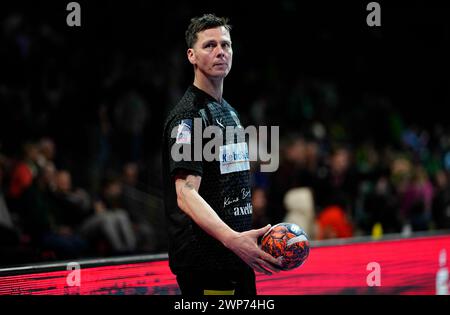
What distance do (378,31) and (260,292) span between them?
11.4 m

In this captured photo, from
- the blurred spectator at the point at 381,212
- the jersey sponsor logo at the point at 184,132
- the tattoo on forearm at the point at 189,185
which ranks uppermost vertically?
the jersey sponsor logo at the point at 184,132

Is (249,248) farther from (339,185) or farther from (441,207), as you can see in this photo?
(441,207)

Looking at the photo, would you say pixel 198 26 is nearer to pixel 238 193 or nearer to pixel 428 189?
pixel 238 193

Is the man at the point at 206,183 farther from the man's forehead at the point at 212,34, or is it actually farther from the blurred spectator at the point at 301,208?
the blurred spectator at the point at 301,208

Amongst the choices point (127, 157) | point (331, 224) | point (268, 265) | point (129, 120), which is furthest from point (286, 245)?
point (127, 157)

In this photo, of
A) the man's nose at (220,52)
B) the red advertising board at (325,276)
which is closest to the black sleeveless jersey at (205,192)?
the man's nose at (220,52)

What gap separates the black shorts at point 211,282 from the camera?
340cm

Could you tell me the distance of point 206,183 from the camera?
3.38 m

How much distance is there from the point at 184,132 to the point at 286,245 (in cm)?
71

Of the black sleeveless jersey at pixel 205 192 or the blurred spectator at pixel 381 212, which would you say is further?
the blurred spectator at pixel 381 212

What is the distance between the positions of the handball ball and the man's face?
0.83 meters

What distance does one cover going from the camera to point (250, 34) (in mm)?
13594

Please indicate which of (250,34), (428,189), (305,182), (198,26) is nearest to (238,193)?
(198,26)

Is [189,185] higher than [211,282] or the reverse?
higher
